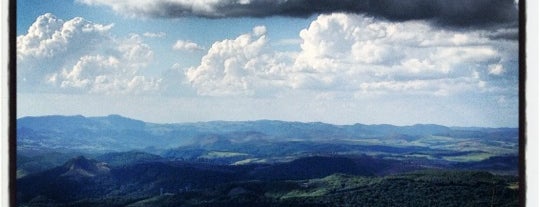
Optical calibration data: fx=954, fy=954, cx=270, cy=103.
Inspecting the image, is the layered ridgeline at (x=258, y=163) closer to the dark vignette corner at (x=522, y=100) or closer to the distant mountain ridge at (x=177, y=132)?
the distant mountain ridge at (x=177, y=132)

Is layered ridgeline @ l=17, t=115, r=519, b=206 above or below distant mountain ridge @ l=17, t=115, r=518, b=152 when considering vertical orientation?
below

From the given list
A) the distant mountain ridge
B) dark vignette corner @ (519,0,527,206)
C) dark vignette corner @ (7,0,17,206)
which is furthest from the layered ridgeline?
A: dark vignette corner @ (519,0,527,206)

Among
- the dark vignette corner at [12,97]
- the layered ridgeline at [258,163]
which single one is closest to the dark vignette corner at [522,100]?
the layered ridgeline at [258,163]

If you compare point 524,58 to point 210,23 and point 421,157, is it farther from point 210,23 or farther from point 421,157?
point 210,23

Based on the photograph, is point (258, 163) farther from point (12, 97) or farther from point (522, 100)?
point (522, 100)

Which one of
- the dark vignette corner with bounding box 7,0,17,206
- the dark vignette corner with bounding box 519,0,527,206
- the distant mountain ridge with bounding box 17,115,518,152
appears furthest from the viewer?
the distant mountain ridge with bounding box 17,115,518,152

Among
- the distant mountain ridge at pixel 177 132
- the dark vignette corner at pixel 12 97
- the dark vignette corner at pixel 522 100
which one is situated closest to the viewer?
the dark vignette corner at pixel 522 100

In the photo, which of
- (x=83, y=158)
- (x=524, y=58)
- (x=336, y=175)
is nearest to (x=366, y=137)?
(x=336, y=175)

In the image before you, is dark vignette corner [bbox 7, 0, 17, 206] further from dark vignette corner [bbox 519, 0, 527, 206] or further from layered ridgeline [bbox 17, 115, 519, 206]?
dark vignette corner [bbox 519, 0, 527, 206]
